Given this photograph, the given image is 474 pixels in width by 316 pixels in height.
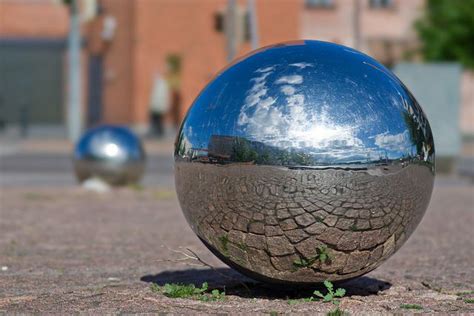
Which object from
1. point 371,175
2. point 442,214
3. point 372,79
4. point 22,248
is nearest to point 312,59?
point 372,79

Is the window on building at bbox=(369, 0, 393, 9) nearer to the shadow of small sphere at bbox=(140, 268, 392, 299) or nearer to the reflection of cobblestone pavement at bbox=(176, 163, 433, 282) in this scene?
the shadow of small sphere at bbox=(140, 268, 392, 299)

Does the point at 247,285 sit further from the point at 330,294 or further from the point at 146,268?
the point at 146,268

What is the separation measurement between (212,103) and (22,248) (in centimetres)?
340

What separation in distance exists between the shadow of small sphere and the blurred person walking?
25555 millimetres

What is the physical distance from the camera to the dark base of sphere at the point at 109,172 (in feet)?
49.4

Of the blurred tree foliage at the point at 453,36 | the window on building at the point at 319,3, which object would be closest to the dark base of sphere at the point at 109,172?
the blurred tree foliage at the point at 453,36

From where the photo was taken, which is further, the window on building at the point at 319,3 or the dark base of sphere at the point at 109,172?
the window on building at the point at 319,3

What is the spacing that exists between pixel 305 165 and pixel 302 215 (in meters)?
0.28

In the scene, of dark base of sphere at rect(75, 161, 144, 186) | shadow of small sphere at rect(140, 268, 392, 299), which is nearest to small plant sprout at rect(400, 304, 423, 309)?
shadow of small sphere at rect(140, 268, 392, 299)

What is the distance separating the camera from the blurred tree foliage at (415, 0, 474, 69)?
142ft

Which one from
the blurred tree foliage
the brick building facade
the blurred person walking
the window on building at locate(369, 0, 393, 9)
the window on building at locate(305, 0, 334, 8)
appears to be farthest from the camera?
the window on building at locate(369, 0, 393, 9)

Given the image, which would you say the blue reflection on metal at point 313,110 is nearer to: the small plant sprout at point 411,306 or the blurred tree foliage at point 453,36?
the small plant sprout at point 411,306

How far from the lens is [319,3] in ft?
149

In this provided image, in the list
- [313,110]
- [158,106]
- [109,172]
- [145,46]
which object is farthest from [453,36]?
[313,110]
